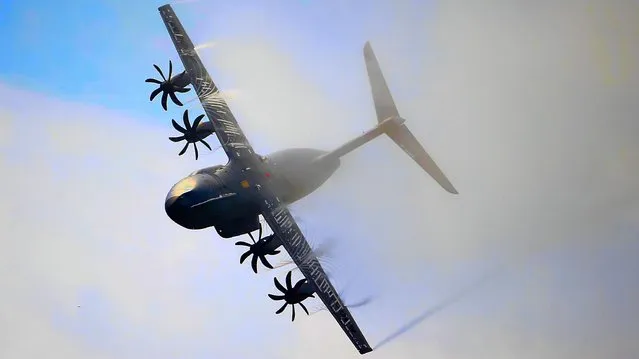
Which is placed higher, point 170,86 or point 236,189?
point 170,86

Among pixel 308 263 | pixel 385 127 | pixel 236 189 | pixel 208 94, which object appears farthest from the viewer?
pixel 385 127

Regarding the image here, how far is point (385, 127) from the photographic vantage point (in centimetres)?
6166

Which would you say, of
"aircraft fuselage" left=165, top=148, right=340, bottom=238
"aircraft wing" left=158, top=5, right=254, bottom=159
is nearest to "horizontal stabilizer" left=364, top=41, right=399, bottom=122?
"aircraft fuselage" left=165, top=148, right=340, bottom=238

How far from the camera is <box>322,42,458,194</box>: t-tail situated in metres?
60.3

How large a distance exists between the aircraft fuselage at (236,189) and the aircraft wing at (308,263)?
989 millimetres

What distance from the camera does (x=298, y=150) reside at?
194ft

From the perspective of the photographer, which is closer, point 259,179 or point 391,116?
point 259,179

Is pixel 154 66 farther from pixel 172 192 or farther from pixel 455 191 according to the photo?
pixel 455 191

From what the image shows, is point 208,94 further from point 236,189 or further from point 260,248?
point 260,248

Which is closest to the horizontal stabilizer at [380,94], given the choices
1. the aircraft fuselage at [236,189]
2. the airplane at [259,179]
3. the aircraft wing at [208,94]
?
the airplane at [259,179]

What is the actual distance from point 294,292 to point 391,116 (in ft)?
50.2

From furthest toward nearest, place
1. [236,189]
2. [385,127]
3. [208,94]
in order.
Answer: [385,127]
[208,94]
[236,189]

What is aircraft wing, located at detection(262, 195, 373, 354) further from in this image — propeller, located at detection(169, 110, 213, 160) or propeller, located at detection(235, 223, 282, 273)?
propeller, located at detection(169, 110, 213, 160)

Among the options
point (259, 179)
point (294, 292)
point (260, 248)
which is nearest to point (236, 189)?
point (259, 179)
